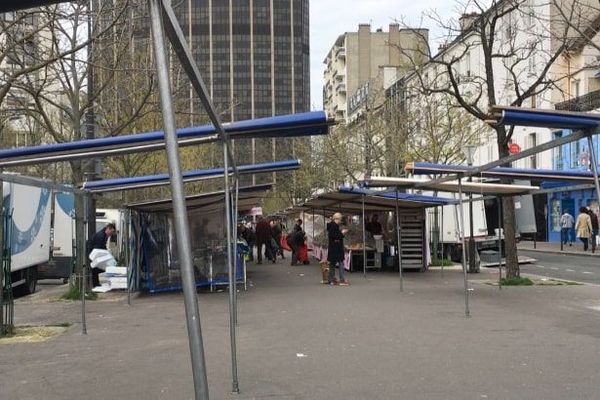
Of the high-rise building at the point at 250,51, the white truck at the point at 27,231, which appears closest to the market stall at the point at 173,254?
the white truck at the point at 27,231

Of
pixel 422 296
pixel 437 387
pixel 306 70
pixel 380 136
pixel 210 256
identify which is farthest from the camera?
pixel 380 136

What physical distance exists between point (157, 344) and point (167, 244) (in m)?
8.85

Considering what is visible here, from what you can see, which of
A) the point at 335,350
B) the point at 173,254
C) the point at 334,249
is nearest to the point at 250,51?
the point at 173,254

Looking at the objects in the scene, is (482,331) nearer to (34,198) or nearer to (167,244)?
(167,244)

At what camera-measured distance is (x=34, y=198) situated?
18297 millimetres

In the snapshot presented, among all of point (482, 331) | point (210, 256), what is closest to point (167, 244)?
point (210, 256)

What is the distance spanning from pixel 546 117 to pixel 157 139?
3749mm

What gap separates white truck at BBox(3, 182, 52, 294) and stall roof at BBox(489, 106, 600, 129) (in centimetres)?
1219

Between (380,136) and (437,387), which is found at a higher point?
(380,136)

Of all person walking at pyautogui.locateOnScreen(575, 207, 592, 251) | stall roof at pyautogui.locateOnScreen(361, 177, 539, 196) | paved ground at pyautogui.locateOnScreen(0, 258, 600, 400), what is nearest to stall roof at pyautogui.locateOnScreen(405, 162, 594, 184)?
stall roof at pyautogui.locateOnScreen(361, 177, 539, 196)

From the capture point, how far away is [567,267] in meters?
24.3

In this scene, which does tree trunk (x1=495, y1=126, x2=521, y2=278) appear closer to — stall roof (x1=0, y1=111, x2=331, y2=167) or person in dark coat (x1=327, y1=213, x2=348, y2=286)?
person in dark coat (x1=327, y1=213, x2=348, y2=286)

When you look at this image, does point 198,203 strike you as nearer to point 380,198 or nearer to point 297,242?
point 380,198

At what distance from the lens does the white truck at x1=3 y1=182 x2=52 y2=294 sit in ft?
54.4
